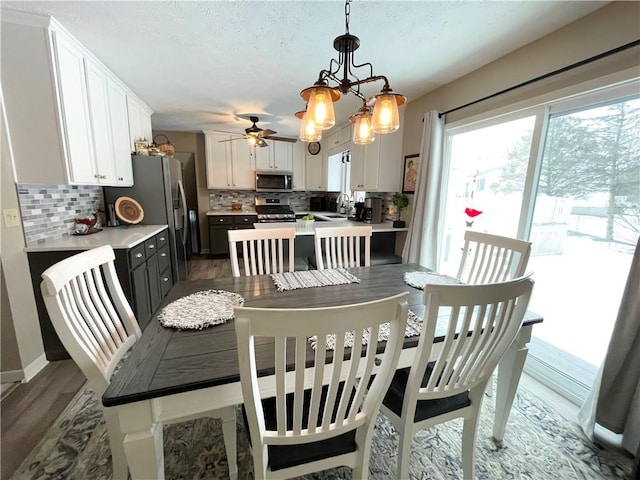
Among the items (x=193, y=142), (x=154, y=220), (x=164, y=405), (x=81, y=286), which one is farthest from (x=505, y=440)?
(x=193, y=142)

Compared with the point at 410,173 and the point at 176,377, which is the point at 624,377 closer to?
the point at 176,377

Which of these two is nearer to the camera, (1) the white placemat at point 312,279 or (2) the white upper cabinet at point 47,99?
(1) the white placemat at point 312,279

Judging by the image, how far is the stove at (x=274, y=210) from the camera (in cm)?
518

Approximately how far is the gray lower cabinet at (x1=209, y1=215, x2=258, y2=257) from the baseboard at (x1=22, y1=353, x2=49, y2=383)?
316 centimetres

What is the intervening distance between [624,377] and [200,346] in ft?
6.81

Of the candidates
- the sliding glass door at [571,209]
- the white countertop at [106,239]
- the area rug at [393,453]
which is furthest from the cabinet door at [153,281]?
the sliding glass door at [571,209]

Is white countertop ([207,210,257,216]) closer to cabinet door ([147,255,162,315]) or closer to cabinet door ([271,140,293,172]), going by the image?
cabinet door ([271,140,293,172])

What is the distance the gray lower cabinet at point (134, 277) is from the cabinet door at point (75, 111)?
63 cm

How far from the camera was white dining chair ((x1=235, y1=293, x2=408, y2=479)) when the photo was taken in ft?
2.23

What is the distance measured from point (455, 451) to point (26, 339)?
2.85 m

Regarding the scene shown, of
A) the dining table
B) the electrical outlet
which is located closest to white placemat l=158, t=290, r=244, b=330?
the dining table

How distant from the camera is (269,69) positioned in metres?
2.47

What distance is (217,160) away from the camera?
5.08 metres

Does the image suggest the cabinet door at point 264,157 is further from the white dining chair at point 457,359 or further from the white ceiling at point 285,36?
the white dining chair at point 457,359
